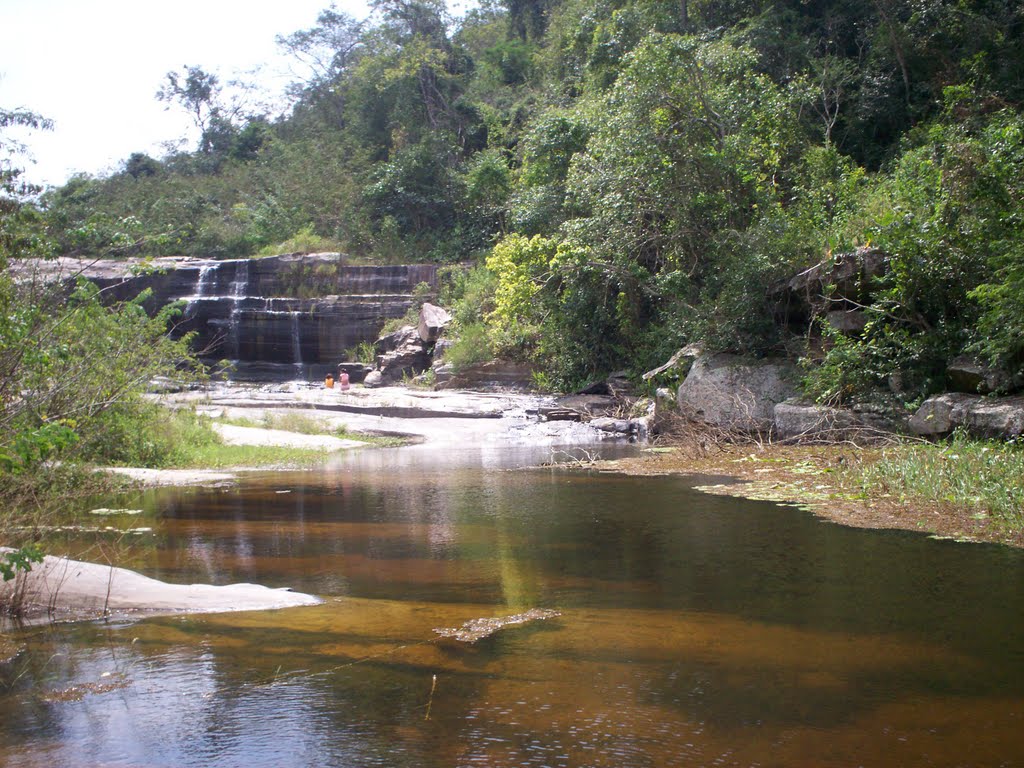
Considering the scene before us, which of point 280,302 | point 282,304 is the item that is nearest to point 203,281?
point 280,302

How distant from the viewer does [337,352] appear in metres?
35.6

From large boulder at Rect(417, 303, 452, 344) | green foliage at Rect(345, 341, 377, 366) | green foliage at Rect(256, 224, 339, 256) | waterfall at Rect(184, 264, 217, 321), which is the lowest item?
green foliage at Rect(345, 341, 377, 366)

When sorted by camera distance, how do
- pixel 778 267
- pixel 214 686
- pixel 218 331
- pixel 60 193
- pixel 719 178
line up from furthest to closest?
pixel 60 193, pixel 218 331, pixel 719 178, pixel 778 267, pixel 214 686

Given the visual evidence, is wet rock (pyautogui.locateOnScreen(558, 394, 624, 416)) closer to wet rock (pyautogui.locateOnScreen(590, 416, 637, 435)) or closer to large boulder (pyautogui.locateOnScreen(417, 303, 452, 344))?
wet rock (pyautogui.locateOnScreen(590, 416, 637, 435))

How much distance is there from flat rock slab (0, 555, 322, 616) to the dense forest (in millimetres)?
3882

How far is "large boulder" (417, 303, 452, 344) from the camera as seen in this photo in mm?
32906

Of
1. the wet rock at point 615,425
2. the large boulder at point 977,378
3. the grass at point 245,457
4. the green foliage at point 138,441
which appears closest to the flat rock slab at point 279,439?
the grass at point 245,457

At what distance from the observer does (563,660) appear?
5496mm

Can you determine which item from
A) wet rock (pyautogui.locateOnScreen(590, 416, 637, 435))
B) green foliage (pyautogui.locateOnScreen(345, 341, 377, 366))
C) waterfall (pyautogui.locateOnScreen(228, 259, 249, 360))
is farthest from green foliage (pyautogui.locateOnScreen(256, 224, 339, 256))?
wet rock (pyautogui.locateOnScreen(590, 416, 637, 435))

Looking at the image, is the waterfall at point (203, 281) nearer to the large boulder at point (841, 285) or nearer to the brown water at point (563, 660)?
the large boulder at point (841, 285)

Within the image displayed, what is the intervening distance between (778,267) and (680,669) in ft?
52.0

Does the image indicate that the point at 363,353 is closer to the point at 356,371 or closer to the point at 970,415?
the point at 356,371

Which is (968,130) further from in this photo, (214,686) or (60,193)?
(60,193)

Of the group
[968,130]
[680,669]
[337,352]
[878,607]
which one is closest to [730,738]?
[680,669]
